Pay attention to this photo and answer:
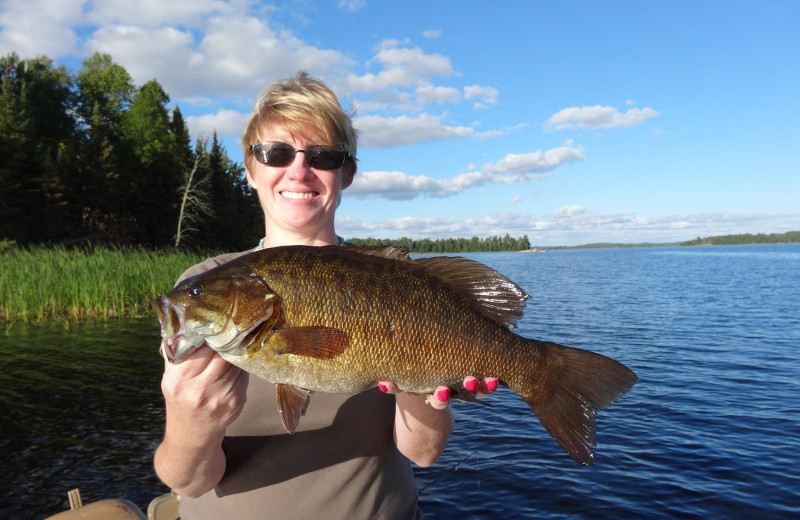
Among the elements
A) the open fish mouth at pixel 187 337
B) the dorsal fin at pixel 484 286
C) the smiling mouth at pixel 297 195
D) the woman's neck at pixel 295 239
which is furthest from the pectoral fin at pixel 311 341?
the smiling mouth at pixel 297 195

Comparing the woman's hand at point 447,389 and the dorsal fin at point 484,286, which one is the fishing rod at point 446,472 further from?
the dorsal fin at point 484,286

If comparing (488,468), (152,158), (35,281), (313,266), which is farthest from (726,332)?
(152,158)

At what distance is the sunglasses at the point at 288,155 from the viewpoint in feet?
9.95

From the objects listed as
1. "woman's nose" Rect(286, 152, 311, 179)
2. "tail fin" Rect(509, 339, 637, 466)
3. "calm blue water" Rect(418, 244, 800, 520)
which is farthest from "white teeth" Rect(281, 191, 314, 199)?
"calm blue water" Rect(418, 244, 800, 520)

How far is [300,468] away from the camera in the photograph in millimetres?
2623

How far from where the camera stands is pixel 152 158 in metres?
53.6

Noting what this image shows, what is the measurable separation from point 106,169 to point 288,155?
157 feet

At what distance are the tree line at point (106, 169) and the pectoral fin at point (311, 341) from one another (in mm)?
38893

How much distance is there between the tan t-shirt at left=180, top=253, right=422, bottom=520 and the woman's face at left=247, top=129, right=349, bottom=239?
904mm

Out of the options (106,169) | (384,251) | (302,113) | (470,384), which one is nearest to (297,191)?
(302,113)

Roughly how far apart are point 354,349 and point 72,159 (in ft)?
164

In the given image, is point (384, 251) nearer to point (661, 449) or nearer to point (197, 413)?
point (197, 413)

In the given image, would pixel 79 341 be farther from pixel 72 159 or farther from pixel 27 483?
pixel 72 159

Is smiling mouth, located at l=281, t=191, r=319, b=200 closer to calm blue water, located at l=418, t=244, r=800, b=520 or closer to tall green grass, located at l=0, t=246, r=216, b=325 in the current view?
calm blue water, located at l=418, t=244, r=800, b=520
